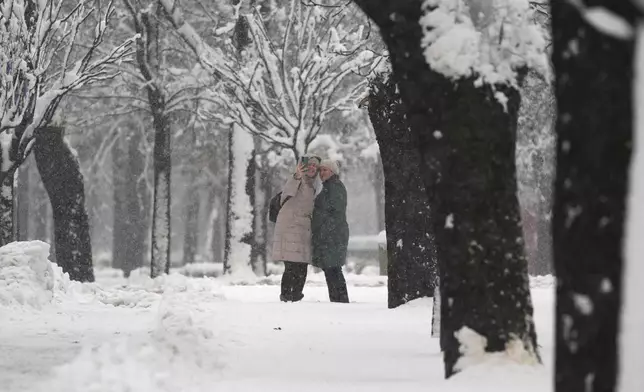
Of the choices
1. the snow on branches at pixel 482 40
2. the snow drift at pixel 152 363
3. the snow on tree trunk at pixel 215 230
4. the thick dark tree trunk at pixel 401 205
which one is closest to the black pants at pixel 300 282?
the thick dark tree trunk at pixel 401 205

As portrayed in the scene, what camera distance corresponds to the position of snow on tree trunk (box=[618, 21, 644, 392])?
8.21 ft

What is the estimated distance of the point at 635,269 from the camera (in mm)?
2514

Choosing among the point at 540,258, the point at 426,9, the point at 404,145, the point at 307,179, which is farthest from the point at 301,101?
the point at 540,258

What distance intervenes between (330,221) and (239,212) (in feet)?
28.0

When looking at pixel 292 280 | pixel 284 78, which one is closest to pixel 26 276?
pixel 292 280

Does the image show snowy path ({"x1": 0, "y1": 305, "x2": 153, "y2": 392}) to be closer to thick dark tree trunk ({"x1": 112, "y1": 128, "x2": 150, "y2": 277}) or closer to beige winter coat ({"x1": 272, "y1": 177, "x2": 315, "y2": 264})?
beige winter coat ({"x1": 272, "y1": 177, "x2": 315, "y2": 264})

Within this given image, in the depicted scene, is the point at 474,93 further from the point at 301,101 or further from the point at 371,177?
the point at 371,177

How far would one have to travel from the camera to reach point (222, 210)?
111 ft

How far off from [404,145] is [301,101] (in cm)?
662

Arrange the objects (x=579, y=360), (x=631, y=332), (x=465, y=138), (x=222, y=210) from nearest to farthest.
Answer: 1. (x=631, y=332)
2. (x=579, y=360)
3. (x=465, y=138)
4. (x=222, y=210)

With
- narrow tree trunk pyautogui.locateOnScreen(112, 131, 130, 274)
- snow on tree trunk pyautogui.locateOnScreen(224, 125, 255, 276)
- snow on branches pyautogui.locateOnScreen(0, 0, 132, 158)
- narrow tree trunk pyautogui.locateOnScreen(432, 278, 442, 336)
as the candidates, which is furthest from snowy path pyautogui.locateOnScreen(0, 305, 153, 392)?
narrow tree trunk pyautogui.locateOnScreen(112, 131, 130, 274)

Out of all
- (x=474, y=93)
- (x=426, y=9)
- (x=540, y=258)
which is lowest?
(x=540, y=258)

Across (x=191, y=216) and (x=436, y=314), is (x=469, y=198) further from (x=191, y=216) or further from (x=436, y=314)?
(x=191, y=216)

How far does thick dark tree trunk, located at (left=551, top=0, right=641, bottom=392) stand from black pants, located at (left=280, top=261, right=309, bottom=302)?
8022 millimetres
